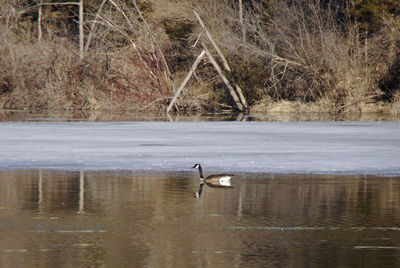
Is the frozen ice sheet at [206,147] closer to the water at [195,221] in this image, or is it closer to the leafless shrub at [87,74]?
the water at [195,221]

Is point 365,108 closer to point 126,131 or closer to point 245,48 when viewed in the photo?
point 245,48

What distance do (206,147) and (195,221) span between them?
8.37 m

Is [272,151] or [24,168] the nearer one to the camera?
[24,168]

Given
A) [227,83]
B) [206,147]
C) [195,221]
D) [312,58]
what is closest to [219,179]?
[195,221]

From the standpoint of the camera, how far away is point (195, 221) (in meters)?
8.72

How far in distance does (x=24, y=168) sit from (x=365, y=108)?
24.0m

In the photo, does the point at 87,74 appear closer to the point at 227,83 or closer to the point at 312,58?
the point at 227,83

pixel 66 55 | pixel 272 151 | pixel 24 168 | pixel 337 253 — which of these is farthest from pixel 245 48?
pixel 337 253

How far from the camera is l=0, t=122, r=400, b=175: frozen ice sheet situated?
13.8 meters

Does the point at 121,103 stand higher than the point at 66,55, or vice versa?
the point at 66,55

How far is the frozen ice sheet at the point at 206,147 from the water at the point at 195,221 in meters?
1.13

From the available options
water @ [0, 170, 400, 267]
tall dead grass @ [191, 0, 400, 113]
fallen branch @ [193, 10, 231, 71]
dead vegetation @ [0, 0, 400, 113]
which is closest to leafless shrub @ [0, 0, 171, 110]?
dead vegetation @ [0, 0, 400, 113]

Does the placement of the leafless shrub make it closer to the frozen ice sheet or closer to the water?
the frozen ice sheet

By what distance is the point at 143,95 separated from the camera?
1457 inches
